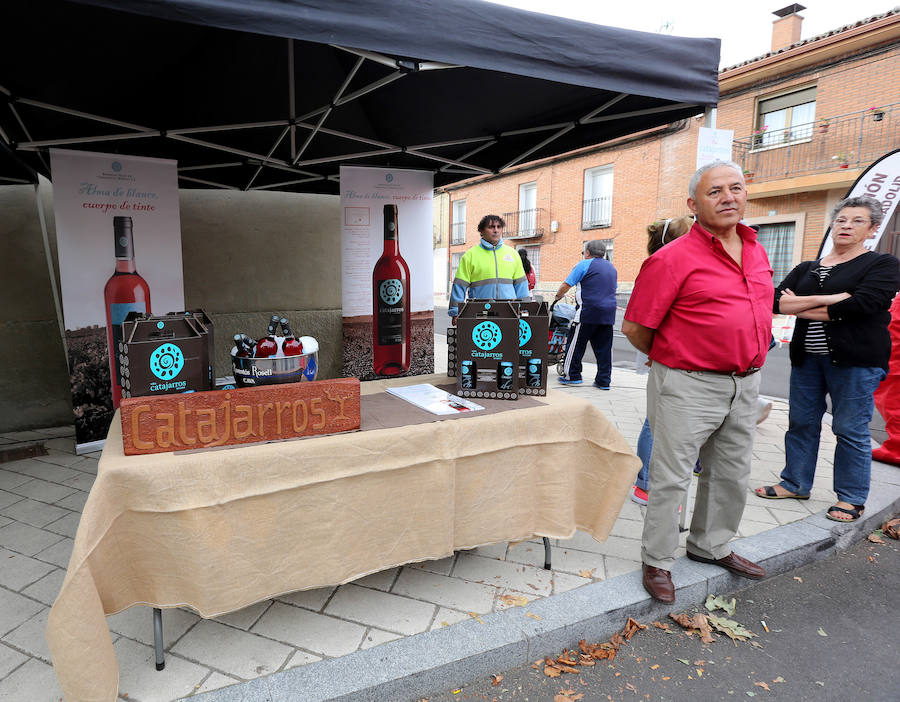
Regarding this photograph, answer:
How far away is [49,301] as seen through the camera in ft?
14.6

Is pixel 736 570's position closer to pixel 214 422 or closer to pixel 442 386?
pixel 442 386

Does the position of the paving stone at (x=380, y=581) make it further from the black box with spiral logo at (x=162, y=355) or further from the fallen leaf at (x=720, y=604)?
the fallen leaf at (x=720, y=604)

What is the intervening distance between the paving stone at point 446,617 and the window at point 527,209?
20.3 m

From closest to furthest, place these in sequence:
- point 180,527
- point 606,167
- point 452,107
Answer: point 180,527 < point 452,107 < point 606,167

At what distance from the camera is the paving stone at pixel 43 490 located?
308 cm

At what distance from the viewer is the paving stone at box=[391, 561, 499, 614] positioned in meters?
2.08

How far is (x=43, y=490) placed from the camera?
10.4ft

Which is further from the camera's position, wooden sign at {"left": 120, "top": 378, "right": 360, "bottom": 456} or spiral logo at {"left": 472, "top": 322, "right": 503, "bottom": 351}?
spiral logo at {"left": 472, "top": 322, "right": 503, "bottom": 351}

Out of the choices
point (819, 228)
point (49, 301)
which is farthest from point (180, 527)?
point (819, 228)

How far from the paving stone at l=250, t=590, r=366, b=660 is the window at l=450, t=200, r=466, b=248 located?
992 inches

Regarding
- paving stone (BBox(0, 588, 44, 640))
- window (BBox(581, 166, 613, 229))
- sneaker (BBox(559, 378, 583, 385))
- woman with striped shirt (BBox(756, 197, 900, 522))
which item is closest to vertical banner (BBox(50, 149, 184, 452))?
paving stone (BBox(0, 588, 44, 640))

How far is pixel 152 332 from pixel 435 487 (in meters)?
1.09

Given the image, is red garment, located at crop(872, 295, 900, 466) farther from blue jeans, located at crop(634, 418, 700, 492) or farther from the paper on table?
the paper on table

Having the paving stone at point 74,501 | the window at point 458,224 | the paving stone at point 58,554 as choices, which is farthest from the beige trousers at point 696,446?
the window at point 458,224
